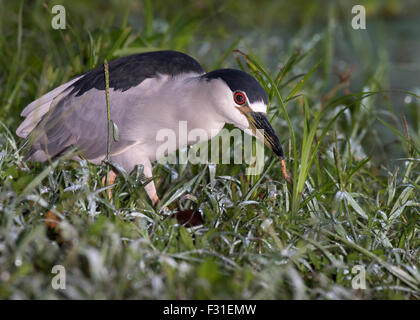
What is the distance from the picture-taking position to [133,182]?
2494 millimetres

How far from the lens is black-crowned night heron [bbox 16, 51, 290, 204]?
2559mm

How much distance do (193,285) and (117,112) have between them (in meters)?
1.20

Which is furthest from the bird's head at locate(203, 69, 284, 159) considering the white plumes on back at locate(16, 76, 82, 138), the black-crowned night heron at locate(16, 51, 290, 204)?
the white plumes on back at locate(16, 76, 82, 138)

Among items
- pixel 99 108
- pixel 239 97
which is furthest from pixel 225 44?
pixel 239 97

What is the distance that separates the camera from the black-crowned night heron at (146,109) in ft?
8.39

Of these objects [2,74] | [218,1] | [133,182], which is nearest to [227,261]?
[133,182]

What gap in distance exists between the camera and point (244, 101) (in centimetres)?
253

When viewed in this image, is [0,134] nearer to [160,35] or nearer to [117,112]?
[117,112]

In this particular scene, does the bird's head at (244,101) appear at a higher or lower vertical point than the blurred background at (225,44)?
lower

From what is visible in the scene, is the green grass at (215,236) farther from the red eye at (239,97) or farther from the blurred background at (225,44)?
the blurred background at (225,44)

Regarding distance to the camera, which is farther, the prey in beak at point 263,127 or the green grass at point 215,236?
the prey in beak at point 263,127

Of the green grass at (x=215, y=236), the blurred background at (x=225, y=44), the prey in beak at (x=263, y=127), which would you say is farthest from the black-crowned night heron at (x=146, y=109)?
the blurred background at (x=225, y=44)

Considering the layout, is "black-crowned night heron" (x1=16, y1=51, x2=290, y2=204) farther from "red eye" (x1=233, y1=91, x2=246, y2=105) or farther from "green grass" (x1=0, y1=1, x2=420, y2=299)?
"green grass" (x1=0, y1=1, x2=420, y2=299)

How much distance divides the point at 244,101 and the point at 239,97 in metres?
0.03
